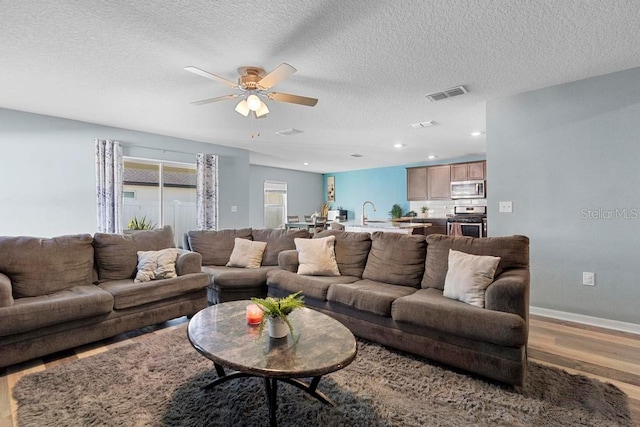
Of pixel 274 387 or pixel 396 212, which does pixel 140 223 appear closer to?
pixel 274 387

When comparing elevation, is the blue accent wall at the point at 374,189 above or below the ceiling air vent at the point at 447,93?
below

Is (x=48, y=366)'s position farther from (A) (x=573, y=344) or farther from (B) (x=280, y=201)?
(B) (x=280, y=201)

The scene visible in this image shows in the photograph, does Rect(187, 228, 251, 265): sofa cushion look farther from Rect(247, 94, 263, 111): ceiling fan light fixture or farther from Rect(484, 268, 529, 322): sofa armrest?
Rect(484, 268, 529, 322): sofa armrest

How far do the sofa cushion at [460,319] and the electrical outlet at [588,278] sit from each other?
1.80m

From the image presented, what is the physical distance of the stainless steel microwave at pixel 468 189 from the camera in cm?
700

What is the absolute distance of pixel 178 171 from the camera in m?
5.93

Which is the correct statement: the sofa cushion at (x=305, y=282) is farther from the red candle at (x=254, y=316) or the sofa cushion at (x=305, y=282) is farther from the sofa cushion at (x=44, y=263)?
the sofa cushion at (x=44, y=263)

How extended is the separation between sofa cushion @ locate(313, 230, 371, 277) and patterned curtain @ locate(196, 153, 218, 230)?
3437 millimetres

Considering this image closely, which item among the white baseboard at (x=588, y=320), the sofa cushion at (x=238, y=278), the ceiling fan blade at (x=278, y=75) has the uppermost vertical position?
the ceiling fan blade at (x=278, y=75)

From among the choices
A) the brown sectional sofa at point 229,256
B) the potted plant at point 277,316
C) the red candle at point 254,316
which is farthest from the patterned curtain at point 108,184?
the potted plant at point 277,316

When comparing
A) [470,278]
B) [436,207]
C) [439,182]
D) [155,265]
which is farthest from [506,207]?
[436,207]

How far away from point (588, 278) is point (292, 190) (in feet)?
25.7

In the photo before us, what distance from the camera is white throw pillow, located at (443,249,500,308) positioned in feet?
7.56

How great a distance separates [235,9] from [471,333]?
2.64m
